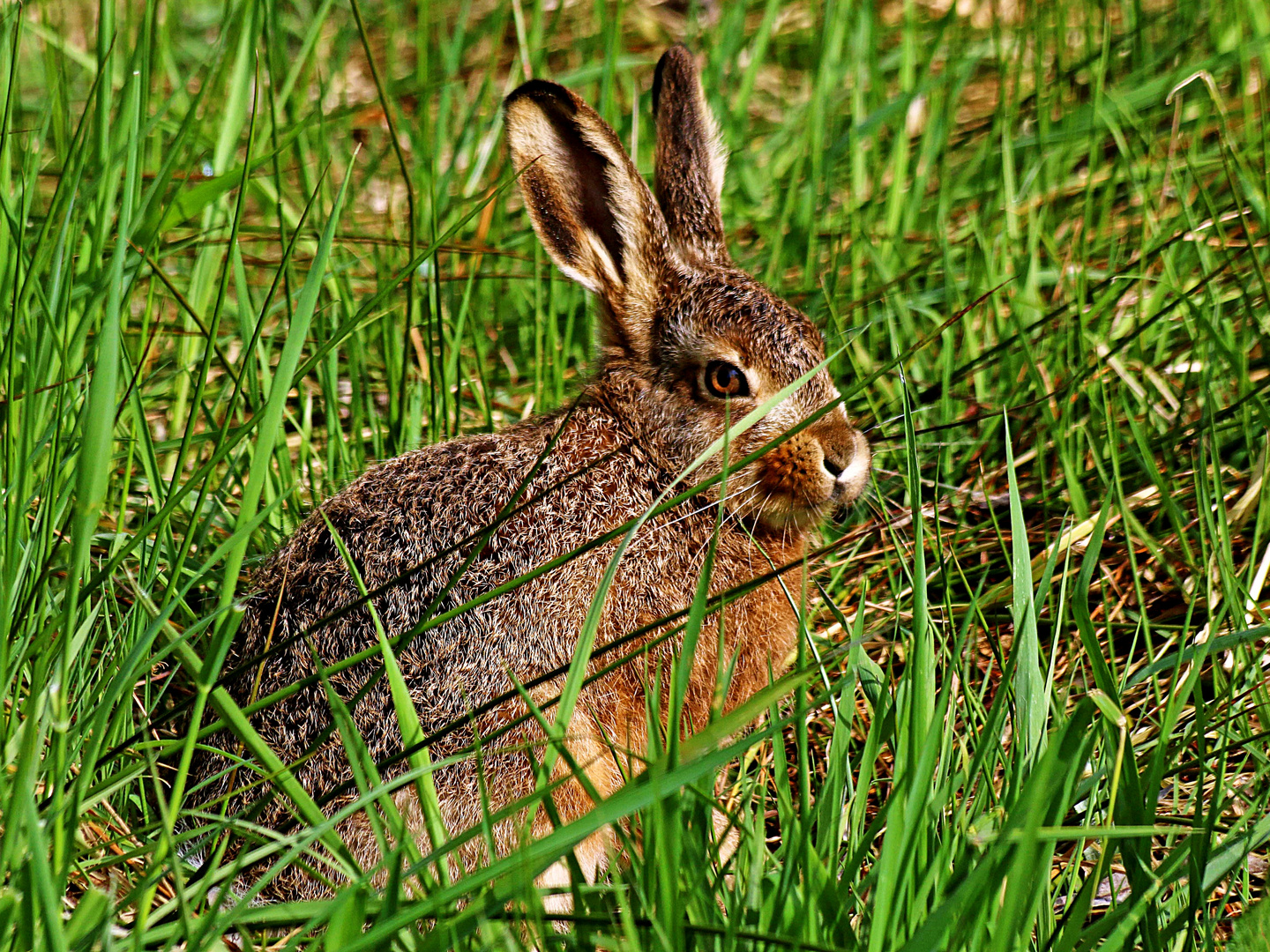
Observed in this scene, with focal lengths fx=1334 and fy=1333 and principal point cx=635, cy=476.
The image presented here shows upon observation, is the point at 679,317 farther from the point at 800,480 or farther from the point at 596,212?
the point at 800,480

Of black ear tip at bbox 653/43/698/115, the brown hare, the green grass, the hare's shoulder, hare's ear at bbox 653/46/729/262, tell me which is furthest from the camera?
black ear tip at bbox 653/43/698/115

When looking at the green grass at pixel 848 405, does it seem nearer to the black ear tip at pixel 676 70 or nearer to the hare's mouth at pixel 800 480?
the hare's mouth at pixel 800 480

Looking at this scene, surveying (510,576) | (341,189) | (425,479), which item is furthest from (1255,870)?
(341,189)

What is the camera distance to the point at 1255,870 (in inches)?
106

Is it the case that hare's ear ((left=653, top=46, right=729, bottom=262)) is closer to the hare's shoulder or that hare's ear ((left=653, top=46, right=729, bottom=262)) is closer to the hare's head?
the hare's head

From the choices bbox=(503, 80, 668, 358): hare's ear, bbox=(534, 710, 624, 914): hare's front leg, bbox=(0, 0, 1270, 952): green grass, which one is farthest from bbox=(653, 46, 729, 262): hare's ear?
bbox=(534, 710, 624, 914): hare's front leg

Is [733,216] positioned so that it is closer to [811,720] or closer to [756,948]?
[811,720]

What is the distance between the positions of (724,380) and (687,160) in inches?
32.5

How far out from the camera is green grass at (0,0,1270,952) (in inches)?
80.6

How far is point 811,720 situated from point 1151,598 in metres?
1.05

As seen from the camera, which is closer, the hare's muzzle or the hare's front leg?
the hare's front leg

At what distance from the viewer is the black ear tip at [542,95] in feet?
11.7

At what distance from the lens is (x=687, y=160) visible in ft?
13.5

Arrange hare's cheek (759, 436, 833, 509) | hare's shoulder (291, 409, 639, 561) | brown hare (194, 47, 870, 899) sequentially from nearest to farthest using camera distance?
1. brown hare (194, 47, 870, 899)
2. hare's shoulder (291, 409, 639, 561)
3. hare's cheek (759, 436, 833, 509)
